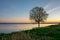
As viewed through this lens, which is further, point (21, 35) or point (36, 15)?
point (36, 15)

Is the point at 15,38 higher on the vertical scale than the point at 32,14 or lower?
lower

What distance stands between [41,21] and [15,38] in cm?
A: 5226

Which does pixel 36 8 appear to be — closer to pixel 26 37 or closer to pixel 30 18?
pixel 30 18

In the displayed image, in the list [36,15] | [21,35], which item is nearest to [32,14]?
[36,15]

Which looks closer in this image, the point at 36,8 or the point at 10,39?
the point at 10,39

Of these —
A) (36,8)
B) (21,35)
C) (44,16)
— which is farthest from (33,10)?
(21,35)

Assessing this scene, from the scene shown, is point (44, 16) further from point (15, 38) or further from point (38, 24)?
point (15, 38)

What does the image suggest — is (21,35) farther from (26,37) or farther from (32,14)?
(32,14)

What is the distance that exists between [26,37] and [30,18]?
51.2m

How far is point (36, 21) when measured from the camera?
6506 centimetres

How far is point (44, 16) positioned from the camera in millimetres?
65750

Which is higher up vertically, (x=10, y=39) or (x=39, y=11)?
(x=39, y=11)

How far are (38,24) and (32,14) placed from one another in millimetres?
5305

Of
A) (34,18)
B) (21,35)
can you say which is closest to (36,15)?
(34,18)
